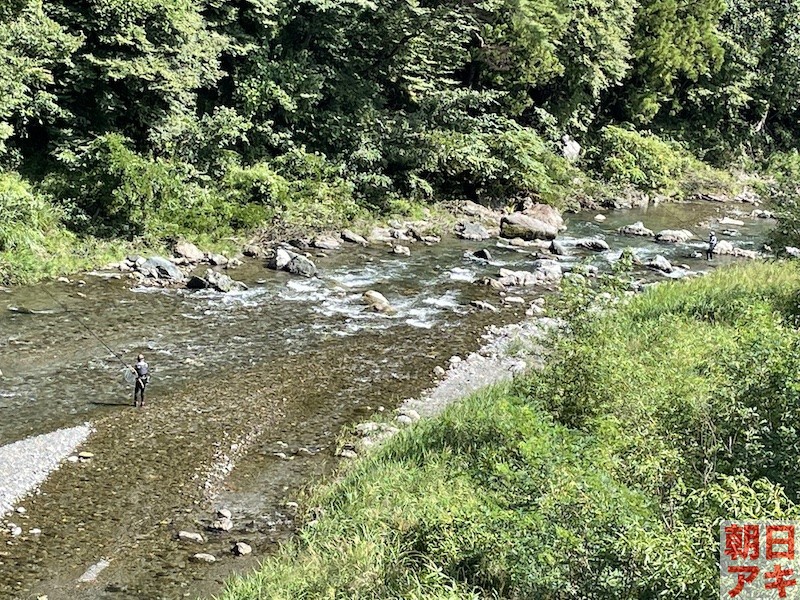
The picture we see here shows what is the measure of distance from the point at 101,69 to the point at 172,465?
656 inches

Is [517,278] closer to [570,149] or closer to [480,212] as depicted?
[480,212]

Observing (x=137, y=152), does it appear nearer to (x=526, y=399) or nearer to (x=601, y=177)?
(x=526, y=399)

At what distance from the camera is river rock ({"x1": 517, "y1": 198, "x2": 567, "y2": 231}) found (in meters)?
31.3

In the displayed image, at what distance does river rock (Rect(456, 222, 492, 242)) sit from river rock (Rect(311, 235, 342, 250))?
5.60 m

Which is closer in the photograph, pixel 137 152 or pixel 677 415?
pixel 677 415

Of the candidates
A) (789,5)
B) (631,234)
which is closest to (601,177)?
(631,234)

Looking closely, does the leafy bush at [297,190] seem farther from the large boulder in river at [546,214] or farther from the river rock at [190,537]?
the river rock at [190,537]

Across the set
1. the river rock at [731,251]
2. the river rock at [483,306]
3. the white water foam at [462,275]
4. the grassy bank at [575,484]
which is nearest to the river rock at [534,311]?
the river rock at [483,306]

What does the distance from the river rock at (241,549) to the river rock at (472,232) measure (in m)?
21.2

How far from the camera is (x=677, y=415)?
9.59 m

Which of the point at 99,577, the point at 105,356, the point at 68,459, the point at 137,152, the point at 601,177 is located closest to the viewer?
the point at 99,577

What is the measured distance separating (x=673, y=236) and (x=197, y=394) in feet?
79.6

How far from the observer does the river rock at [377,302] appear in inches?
769

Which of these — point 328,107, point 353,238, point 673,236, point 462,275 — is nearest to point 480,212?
point 353,238
